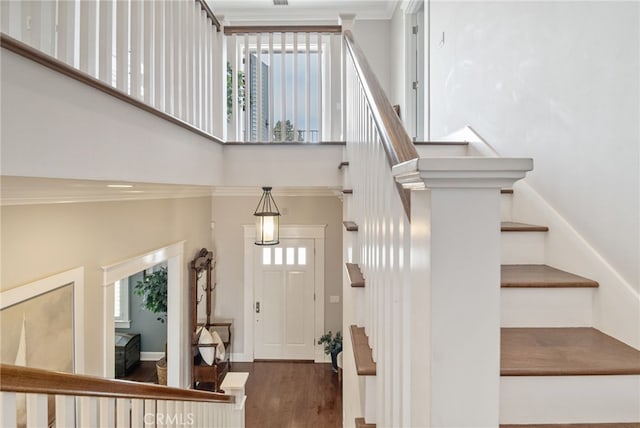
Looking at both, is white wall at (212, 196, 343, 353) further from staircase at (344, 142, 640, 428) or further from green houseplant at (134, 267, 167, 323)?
staircase at (344, 142, 640, 428)

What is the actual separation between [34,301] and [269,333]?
3652 mm

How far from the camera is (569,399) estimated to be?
3.42 feet

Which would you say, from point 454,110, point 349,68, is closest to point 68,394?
point 349,68

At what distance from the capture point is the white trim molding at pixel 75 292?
77.9 inches

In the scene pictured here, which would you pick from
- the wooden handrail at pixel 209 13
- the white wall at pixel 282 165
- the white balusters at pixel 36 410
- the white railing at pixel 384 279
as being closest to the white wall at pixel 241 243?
the white wall at pixel 282 165

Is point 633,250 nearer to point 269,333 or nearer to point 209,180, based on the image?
point 209,180

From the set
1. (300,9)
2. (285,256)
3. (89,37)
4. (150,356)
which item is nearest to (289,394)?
(285,256)

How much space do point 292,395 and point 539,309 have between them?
3885 millimetres

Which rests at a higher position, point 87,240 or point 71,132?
point 71,132

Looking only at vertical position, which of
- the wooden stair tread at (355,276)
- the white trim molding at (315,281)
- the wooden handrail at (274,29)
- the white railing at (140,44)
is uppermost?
the wooden handrail at (274,29)

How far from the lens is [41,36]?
95 centimetres

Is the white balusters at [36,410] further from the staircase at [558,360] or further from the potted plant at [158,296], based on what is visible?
the potted plant at [158,296]

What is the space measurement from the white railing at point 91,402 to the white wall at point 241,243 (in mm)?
3132

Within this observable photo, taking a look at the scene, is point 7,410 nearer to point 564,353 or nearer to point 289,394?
point 564,353
